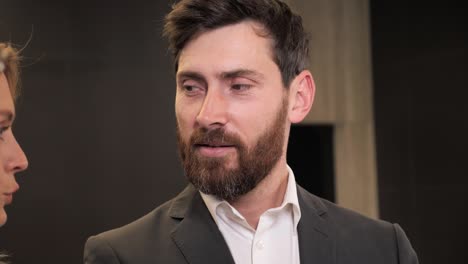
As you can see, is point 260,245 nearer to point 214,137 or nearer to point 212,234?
point 212,234

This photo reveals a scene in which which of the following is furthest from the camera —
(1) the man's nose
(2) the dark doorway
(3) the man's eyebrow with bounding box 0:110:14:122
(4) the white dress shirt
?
(2) the dark doorway

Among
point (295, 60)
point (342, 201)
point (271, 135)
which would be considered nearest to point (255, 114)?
point (271, 135)

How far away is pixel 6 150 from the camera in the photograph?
60.4 inches

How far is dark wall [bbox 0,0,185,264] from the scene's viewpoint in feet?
13.2

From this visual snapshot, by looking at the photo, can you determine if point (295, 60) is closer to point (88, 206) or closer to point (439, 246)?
point (88, 206)

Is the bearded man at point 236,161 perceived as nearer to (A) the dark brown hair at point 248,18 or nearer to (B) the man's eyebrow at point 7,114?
(A) the dark brown hair at point 248,18

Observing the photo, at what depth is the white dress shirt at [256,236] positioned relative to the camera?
6.60 feet

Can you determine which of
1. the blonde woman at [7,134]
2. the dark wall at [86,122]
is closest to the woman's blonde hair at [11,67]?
the blonde woman at [7,134]

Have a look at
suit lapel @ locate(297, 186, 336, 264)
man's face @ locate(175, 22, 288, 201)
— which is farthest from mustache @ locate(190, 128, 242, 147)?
suit lapel @ locate(297, 186, 336, 264)

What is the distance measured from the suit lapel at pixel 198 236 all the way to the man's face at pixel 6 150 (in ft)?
1.93

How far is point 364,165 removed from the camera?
649 centimetres

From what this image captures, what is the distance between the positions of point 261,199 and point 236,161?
0.19 metres

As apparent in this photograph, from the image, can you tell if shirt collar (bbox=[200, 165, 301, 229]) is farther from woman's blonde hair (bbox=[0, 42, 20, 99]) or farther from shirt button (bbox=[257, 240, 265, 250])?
woman's blonde hair (bbox=[0, 42, 20, 99])

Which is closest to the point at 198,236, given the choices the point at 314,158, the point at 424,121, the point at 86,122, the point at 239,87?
the point at 239,87
